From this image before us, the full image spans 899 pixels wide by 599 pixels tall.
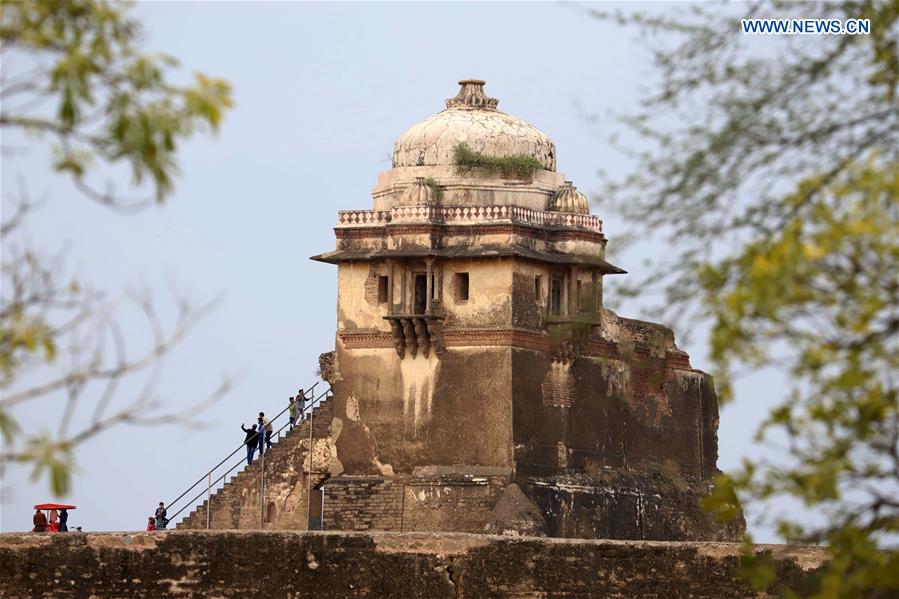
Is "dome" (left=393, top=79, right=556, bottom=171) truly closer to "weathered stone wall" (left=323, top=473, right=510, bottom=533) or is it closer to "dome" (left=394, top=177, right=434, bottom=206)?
"dome" (left=394, top=177, right=434, bottom=206)

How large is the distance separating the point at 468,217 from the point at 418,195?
2.56ft

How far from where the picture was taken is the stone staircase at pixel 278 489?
3456 cm

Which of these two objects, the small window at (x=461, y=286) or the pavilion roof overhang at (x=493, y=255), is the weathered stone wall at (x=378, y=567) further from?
the small window at (x=461, y=286)

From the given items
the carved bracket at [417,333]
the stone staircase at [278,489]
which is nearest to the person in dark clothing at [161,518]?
the stone staircase at [278,489]

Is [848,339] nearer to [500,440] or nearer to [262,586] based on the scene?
[262,586]

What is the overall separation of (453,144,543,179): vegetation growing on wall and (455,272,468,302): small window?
1458 millimetres

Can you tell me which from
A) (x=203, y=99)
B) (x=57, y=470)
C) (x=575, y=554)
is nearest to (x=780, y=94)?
(x=203, y=99)

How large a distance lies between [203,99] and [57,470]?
184cm

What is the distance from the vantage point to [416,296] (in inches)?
1309

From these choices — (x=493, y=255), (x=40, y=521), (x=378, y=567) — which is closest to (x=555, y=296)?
(x=493, y=255)

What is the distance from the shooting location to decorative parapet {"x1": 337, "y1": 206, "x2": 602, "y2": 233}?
32.8 meters

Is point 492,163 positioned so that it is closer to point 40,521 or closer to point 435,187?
point 435,187

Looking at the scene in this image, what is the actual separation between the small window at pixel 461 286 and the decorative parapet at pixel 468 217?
0.70 meters

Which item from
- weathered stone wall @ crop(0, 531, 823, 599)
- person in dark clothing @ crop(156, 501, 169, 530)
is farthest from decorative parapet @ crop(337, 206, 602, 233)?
weathered stone wall @ crop(0, 531, 823, 599)
